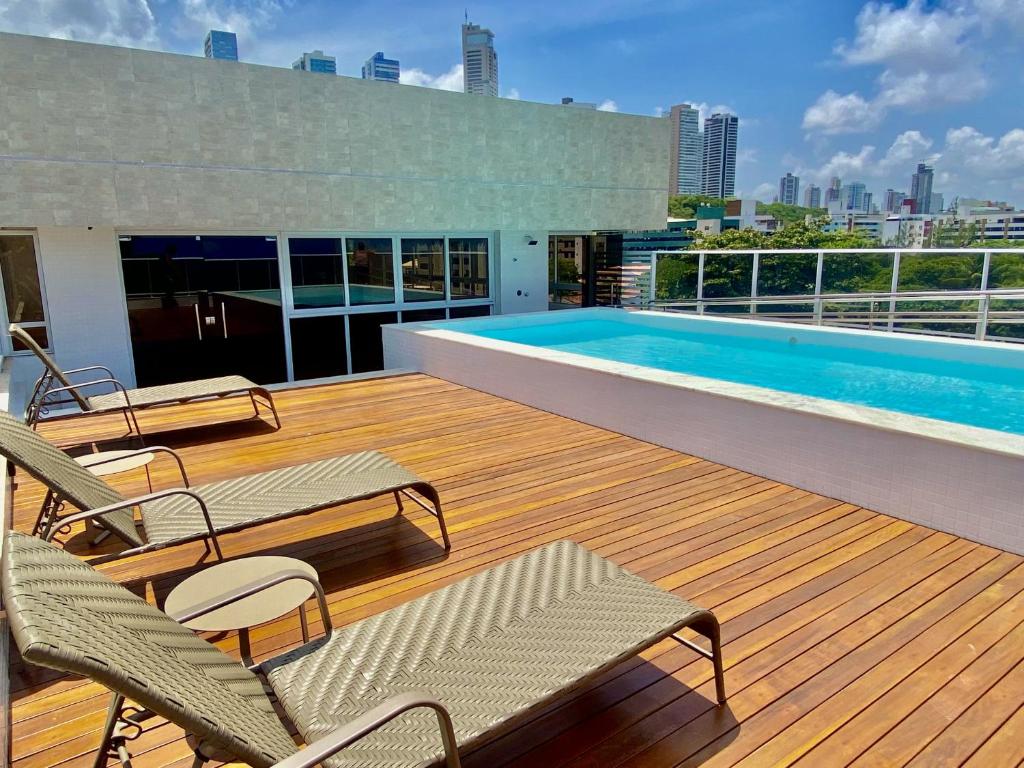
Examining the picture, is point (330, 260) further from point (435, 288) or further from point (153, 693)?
point (153, 693)

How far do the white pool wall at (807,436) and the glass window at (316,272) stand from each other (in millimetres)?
4010

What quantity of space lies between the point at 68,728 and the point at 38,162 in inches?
296

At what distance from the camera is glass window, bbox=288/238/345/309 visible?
32.0 ft

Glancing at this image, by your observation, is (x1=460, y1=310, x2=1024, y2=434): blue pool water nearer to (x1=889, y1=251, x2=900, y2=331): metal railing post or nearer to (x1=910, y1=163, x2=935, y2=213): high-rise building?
(x1=889, y1=251, x2=900, y2=331): metal railing post

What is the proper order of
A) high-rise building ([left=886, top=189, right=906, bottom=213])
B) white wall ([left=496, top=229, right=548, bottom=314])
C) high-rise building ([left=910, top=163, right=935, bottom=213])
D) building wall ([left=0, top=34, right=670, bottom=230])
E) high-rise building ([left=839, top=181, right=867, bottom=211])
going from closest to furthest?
building wall ([left=0, top=34, right=670, bottom=230]) < white wall ([left=496, top=229, right=548, bottom=314]) < high-rise building ([left=886, top=189, right=906, bottom=213]) < high-rise building ([left=910, top=163, right=935, bottom=213]) < high-rise building ([left=839, top=181, right=867, bottom=211])

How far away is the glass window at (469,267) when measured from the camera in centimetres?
1137

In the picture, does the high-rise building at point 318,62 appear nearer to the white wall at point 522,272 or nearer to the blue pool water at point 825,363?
the white wall at point 522,272

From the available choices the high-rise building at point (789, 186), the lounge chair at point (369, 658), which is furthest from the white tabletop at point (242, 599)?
the high-rise building at point (789, 186)

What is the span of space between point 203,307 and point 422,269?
344cm

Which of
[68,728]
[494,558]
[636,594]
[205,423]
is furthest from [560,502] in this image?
[205,423]

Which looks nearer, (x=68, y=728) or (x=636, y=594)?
(x=68, y=728)

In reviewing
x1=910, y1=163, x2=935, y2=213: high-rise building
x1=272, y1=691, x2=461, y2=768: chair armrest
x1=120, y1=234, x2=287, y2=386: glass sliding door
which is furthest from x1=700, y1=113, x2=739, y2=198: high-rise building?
x1=272, y1=691, x2=461, y2=768: chair armrest

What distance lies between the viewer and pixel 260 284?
9.66 m

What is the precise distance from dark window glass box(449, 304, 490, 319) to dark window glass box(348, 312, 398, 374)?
1.14 meters
